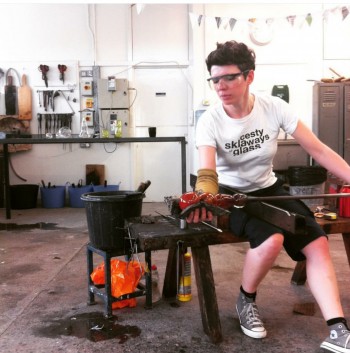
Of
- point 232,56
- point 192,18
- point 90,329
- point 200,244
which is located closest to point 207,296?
point 200,244

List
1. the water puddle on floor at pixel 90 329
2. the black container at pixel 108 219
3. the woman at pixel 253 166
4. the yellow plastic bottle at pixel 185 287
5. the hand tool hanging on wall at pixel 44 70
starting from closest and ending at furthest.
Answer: the woman at pixel 253 166 < the water puddle on floor at pixel 90 329 < the black container at pixel 108 219 < the yellow plastic bottle at pixel 185 287 < the hand tool hanging on wall at pixel 44 70

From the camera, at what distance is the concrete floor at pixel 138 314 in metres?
1.94

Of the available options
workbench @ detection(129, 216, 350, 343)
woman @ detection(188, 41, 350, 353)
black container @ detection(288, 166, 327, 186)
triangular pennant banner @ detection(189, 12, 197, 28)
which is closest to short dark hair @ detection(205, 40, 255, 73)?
woman @ detection(188, 41, 350, 353)

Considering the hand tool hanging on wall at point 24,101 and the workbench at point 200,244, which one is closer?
the workbench at point 200,244

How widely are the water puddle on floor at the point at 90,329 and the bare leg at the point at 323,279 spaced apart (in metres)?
0.86

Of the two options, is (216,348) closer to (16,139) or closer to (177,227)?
(177,227)

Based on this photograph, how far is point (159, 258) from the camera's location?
3.40m

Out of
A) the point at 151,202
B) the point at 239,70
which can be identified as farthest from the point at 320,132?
the point at 239,70

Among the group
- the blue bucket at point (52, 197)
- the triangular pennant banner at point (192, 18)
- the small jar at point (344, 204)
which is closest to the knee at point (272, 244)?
the small jar at point (344, 204)

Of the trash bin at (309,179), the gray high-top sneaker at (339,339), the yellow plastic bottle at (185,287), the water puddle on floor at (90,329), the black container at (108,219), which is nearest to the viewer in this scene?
the gray high-top sneaker at (339,339)

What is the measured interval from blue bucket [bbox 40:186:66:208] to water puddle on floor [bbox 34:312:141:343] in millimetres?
3999

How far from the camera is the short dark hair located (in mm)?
1963

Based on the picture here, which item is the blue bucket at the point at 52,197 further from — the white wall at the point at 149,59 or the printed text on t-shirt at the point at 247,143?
the printed text on t-shirt at the point at 247,143

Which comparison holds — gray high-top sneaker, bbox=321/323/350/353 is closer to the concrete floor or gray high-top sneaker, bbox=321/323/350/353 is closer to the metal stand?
the concrete floor
